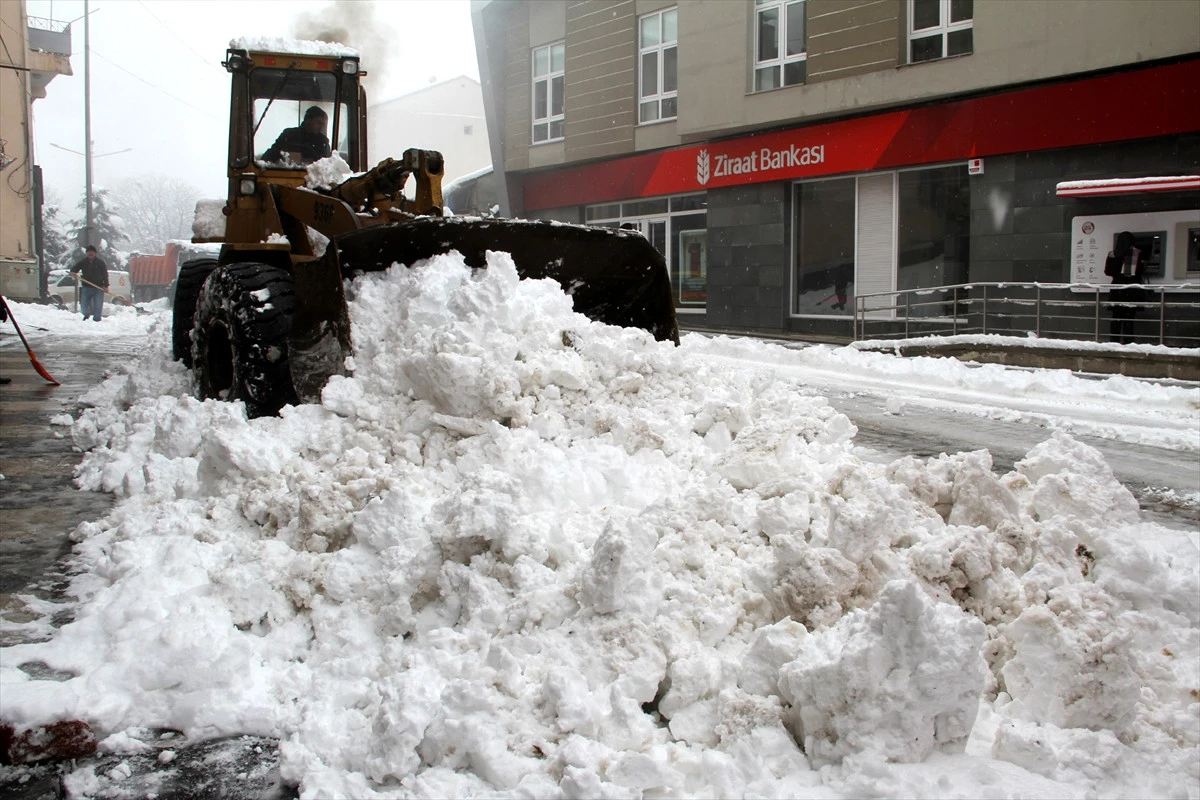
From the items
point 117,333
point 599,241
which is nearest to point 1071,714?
point 599,241

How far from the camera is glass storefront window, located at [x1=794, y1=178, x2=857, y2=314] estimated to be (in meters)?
18.1

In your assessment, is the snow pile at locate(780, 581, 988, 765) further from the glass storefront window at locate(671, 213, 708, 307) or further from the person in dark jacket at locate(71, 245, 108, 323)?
the person in dark jacket at locate(71, 245, 108, 323)

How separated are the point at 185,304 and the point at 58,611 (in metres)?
5.65

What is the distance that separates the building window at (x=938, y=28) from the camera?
52.1 ft

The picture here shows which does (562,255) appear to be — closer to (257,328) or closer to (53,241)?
(257,328)

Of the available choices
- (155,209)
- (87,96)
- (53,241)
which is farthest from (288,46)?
(155,209)

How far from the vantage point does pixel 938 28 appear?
16266 mm

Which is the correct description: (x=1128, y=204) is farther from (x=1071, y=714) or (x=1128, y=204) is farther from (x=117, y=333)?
(x=117, y=333)

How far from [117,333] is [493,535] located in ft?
53.6

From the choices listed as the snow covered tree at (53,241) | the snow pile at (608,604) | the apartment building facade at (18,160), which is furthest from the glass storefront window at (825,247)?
the snow covered tree at (53,241)

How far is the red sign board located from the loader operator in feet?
36.3

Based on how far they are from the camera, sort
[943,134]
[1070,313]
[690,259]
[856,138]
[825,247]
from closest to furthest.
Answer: [1070,313], [943,134], [856,138], [825,247], [690,259]

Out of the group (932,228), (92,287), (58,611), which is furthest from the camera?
(92,287)

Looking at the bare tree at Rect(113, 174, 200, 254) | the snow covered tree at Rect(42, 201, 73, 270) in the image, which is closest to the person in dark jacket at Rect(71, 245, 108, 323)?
the snow covered tree at Rect(42, 201, 73, 270)
